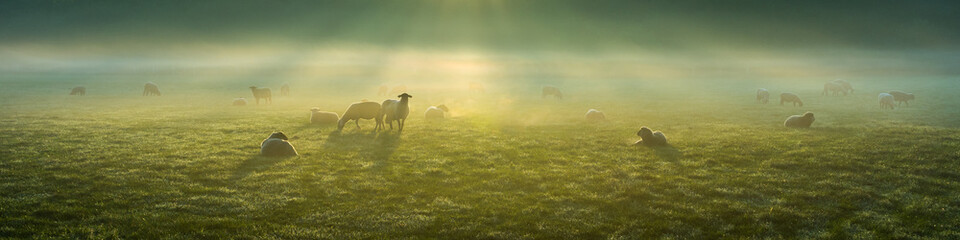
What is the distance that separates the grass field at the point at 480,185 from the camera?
25.9 feet

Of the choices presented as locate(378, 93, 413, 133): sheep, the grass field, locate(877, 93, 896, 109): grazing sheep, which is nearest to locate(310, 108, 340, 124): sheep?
the grass field

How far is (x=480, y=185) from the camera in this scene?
10.8 metres

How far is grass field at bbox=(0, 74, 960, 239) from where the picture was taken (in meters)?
7.89

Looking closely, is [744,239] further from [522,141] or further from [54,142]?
[54,142]

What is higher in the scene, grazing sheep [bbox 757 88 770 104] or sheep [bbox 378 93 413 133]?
grazing sheep [bbox 757 88 770 104]

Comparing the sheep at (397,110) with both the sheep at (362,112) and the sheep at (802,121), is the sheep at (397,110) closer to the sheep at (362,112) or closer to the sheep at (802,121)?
the sheep at (362,112)

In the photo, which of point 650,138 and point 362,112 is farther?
point 362,112

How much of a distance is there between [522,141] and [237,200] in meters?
10.6

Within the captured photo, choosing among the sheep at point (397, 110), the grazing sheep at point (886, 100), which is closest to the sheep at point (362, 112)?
the sheep at point (397, 110)

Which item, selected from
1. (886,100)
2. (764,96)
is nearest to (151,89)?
(764,96)

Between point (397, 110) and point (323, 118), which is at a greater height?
point (397, 110)

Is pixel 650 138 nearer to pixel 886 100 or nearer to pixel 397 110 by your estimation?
pixel 397 110

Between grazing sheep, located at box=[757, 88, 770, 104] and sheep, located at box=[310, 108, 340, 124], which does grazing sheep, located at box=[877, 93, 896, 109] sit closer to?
grazing sheep, located at box=[757, 88, 770, 104]

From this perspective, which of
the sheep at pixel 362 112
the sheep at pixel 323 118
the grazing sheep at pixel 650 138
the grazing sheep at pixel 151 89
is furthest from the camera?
the grazing sheep at pixel 151 89
